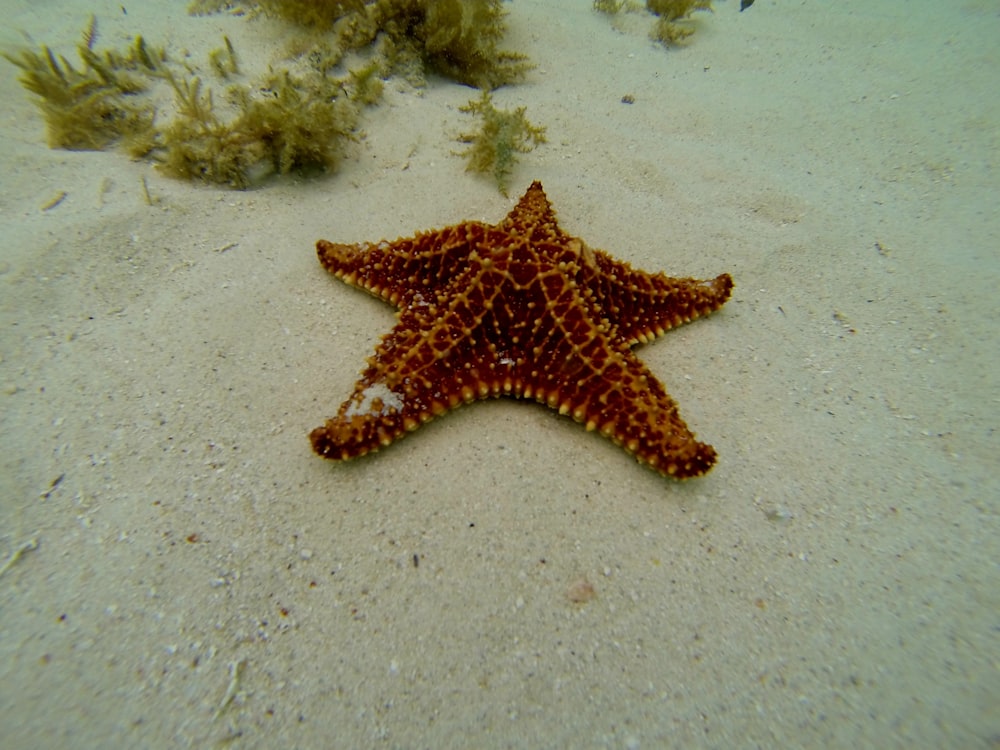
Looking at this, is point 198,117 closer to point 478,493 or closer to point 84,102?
point 84,102

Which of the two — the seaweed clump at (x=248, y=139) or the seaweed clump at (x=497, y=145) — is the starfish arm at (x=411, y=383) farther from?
the seaweed clump at (x=248, y=139)

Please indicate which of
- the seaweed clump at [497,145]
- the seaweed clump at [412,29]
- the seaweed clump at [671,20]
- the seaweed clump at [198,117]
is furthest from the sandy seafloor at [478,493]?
the seaweed clump at [671,20]

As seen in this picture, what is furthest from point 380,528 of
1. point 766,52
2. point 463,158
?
point 766,52

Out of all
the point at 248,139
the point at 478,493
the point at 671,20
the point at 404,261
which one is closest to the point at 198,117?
the point at 248,139

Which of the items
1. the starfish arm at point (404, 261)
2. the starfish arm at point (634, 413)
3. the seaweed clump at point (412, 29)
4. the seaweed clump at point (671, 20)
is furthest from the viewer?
the seaweed clump at point (671, 20)

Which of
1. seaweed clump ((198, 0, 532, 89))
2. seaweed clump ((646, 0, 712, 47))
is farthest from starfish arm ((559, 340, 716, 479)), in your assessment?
seaweed clump ((646, 0, 712, 47))

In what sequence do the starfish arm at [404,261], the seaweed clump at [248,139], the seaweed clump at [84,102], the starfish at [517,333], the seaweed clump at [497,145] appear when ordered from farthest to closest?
the seaweed clump at [497,145]
the seaweed clump at [84,102]
the seaweed clump at [248,139]
the starfish arm at [404,261]
the starfish at [517,333]

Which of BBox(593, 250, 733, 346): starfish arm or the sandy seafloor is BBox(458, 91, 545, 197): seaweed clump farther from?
BBox(593, 250, 733, 346): starfish arm
